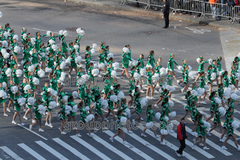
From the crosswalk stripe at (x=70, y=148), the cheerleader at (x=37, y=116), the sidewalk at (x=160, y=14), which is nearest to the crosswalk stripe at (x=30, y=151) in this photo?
the crosswalk stripe at (x=70, y=148)

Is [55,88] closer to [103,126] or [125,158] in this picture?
[103,126]

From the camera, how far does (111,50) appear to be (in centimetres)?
2905

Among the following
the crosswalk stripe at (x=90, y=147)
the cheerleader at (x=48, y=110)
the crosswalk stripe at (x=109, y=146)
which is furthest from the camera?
the cheerleader at (x=48, y=110)

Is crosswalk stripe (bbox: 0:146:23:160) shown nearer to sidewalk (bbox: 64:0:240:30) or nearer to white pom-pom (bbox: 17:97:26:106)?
white pom-pom (bbox: 17:97:26:106)

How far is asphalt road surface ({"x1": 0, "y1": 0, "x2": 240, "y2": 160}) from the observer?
17297 mm

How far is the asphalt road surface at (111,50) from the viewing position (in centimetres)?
1730

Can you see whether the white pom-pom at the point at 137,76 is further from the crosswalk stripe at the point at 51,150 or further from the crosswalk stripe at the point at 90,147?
the crosswalk stripe at the point at 51,150

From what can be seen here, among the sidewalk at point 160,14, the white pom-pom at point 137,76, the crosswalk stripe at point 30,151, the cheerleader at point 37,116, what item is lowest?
the crosswalk stripe at point 30,151

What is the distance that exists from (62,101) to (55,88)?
2.92 metres

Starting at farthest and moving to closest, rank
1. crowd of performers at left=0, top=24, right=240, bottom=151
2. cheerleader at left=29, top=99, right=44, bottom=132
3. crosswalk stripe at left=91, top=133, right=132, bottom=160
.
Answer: cheerleader at left=29, top=99, right=44, bottom=132 < crowd of performers at left=0, top=24, right=240, bottom=151 < crosswalk stripe at left=91, top=133, right=132, bottom=160

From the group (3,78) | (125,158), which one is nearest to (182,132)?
(125,158)

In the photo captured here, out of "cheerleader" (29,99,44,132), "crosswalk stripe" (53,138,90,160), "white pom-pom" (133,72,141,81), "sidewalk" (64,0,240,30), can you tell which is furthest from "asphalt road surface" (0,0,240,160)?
"white pom-pom" (133,72,141,81)

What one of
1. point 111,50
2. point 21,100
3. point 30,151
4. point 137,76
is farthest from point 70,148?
point 111,50

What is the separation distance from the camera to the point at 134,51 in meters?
28.9
